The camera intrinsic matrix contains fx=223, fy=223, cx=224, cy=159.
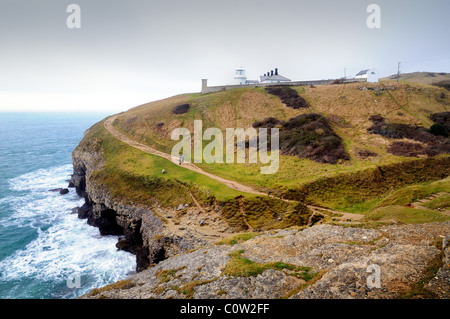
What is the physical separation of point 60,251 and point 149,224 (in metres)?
16.4

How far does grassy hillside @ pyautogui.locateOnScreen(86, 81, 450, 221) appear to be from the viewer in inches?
1409

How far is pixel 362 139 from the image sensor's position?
49.0 m

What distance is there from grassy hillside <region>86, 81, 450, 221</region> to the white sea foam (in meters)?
14.1

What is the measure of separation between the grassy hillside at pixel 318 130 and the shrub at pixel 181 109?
0.33m

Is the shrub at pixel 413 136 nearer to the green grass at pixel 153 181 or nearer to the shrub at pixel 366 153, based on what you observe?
the shrub at pixel 366 153

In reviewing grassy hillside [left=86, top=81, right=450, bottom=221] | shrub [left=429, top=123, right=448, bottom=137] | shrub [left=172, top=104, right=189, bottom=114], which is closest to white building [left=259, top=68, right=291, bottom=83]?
grassy hillside [left=86, top=81, right=450, bottom=221]

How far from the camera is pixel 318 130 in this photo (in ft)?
167

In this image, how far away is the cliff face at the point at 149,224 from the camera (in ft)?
95.4

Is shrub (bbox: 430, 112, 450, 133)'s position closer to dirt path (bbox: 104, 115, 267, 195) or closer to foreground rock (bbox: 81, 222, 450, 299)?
foreground rock (bbox: 81, 222, 450, 299)

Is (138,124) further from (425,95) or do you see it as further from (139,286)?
(425,95)

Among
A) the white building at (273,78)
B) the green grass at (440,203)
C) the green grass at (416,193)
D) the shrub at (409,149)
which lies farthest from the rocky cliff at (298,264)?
the white building at (273,78)

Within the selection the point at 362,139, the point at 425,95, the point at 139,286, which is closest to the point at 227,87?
the point at 362,139
